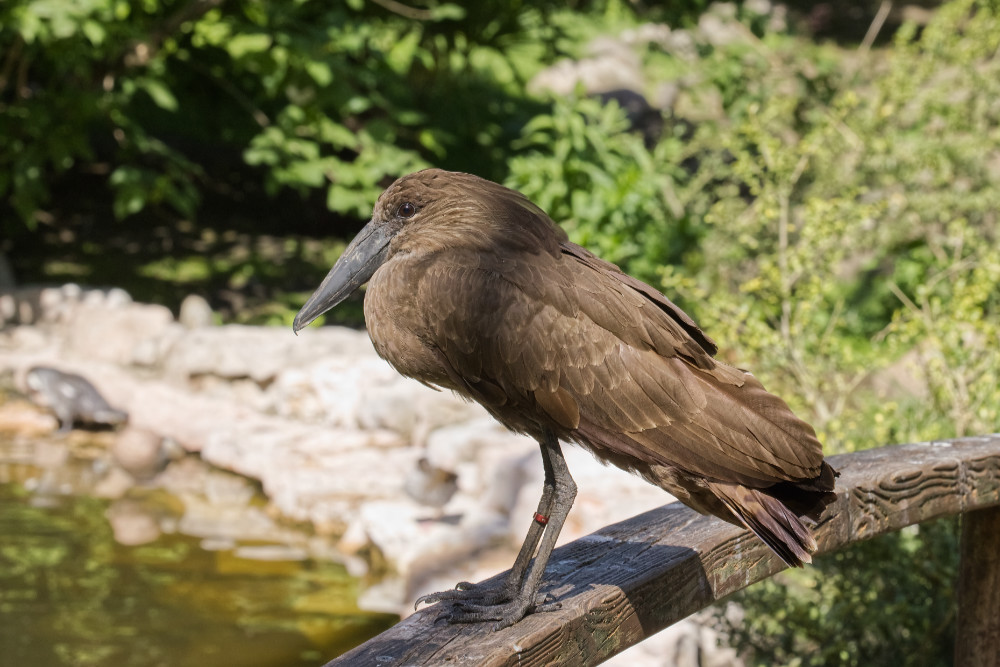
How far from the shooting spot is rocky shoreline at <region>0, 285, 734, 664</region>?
5.23m

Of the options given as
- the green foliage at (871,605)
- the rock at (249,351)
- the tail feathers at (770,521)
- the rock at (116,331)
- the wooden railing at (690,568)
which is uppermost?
the tail feathers at (770,521)

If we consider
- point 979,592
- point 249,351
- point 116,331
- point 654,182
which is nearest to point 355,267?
point 979,592

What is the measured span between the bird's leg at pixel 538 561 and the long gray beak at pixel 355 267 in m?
0.56

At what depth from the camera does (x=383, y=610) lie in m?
5.34

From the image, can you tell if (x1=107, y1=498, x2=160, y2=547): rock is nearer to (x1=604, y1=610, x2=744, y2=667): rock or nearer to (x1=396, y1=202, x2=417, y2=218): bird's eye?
(x1=604, y1=610, x2=744, y2=667): rock

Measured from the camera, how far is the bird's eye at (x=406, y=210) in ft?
7.68

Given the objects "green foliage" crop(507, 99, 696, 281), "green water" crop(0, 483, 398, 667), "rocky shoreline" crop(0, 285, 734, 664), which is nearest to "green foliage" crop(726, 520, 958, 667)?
"rocky shoreline" crop(0, 285, 734, 664)

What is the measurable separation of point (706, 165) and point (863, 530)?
5493 mm

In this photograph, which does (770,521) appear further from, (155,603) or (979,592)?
(155,603)

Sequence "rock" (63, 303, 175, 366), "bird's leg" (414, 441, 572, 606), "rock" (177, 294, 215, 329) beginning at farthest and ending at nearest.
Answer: "rock" (177, 294, 215, 329)
"rock" (63, 303, 175, 366)
"bird's leg" (414, 441, 572, 606)

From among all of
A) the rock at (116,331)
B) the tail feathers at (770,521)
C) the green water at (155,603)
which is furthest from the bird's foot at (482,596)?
the rock at (116,331)

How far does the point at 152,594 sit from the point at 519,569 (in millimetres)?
3806

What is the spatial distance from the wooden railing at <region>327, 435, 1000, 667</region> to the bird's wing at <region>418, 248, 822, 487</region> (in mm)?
316

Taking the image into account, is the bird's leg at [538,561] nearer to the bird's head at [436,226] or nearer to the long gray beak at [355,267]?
the bird's head at [436,226]
